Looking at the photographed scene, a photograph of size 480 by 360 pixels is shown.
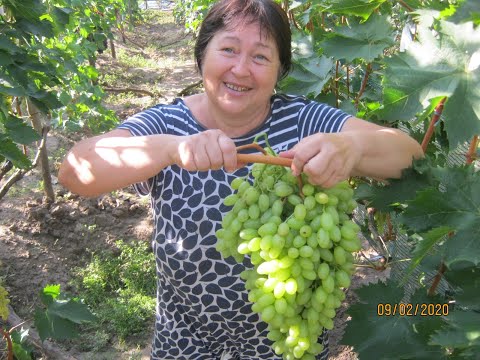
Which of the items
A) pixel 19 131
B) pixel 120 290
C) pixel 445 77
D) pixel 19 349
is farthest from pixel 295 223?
pixel 120 290

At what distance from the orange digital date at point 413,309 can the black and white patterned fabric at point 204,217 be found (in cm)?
39

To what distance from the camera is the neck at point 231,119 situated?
1819mm

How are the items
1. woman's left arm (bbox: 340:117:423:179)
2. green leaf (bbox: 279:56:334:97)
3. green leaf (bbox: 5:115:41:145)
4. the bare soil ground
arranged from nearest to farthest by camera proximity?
woman's left arm (bbox: 340:117:423:179), green leaf (bbox: 279:56:334:97), green leaf (bbox: 5:115:41:145), the bare soil ground

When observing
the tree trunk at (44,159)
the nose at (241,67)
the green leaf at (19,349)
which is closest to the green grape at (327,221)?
the nose at (241,67)

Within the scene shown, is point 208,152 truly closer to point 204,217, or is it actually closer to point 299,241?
point 299,241

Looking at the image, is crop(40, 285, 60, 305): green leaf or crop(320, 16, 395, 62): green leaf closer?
crop(320, 16, 395, 62): green leaf

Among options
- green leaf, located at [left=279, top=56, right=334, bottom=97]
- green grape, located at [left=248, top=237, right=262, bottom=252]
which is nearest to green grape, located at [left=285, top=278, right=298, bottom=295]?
green grape, located at [left=248, top=237, right=262, bottom=252]

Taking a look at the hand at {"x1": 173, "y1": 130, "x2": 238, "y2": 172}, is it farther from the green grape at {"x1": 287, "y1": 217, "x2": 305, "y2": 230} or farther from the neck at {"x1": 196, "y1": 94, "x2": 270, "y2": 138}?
the neck at {"x1": 196, "y1": 94, "x2": 270, "y2": 138}

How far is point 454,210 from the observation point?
1.26 meters

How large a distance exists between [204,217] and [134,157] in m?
0.45

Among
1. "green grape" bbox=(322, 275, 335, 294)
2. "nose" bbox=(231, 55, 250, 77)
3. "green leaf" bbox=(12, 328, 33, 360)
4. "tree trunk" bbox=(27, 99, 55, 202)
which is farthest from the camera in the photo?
"tree trunk" bbox=(27, 99, 55, 202)

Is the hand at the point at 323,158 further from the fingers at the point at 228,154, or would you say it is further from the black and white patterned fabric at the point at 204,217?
the black and white patterned fabric at the point at 204,217

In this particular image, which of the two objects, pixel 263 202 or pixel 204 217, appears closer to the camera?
pixel 263 202

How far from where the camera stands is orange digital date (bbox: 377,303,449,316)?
4.97ft
